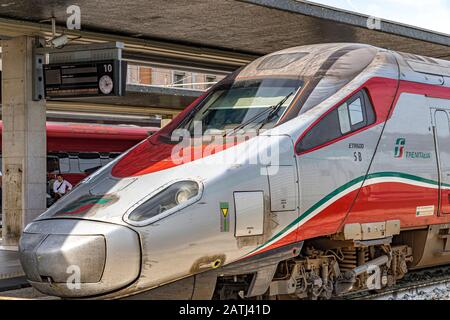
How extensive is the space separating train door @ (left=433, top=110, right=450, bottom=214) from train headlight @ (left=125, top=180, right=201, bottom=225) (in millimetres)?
3863

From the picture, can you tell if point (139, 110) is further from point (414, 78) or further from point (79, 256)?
point (79, 256)

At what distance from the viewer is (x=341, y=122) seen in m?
8.62

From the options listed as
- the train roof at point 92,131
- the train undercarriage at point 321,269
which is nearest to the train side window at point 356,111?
the train undercarriage at point 321,269

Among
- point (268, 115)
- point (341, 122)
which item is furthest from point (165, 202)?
point (341, 122)

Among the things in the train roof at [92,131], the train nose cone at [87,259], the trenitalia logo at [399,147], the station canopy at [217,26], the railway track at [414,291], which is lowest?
the railway track at [414,291]

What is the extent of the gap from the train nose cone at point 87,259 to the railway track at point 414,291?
3.37m

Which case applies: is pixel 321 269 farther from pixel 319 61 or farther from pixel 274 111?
pixel 319 61

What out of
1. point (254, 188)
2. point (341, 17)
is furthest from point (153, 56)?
point (254, 188)

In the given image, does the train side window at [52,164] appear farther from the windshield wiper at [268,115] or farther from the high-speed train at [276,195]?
the windshield wiper at [268,115]

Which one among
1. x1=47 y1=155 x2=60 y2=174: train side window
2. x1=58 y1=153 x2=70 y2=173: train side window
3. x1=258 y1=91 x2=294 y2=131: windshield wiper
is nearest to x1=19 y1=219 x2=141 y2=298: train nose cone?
x1=258 y1=91 x2=294 y2=131: windshield wiper

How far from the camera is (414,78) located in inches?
379

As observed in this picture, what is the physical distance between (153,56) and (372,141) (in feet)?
32.3

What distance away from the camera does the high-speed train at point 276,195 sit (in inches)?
283
